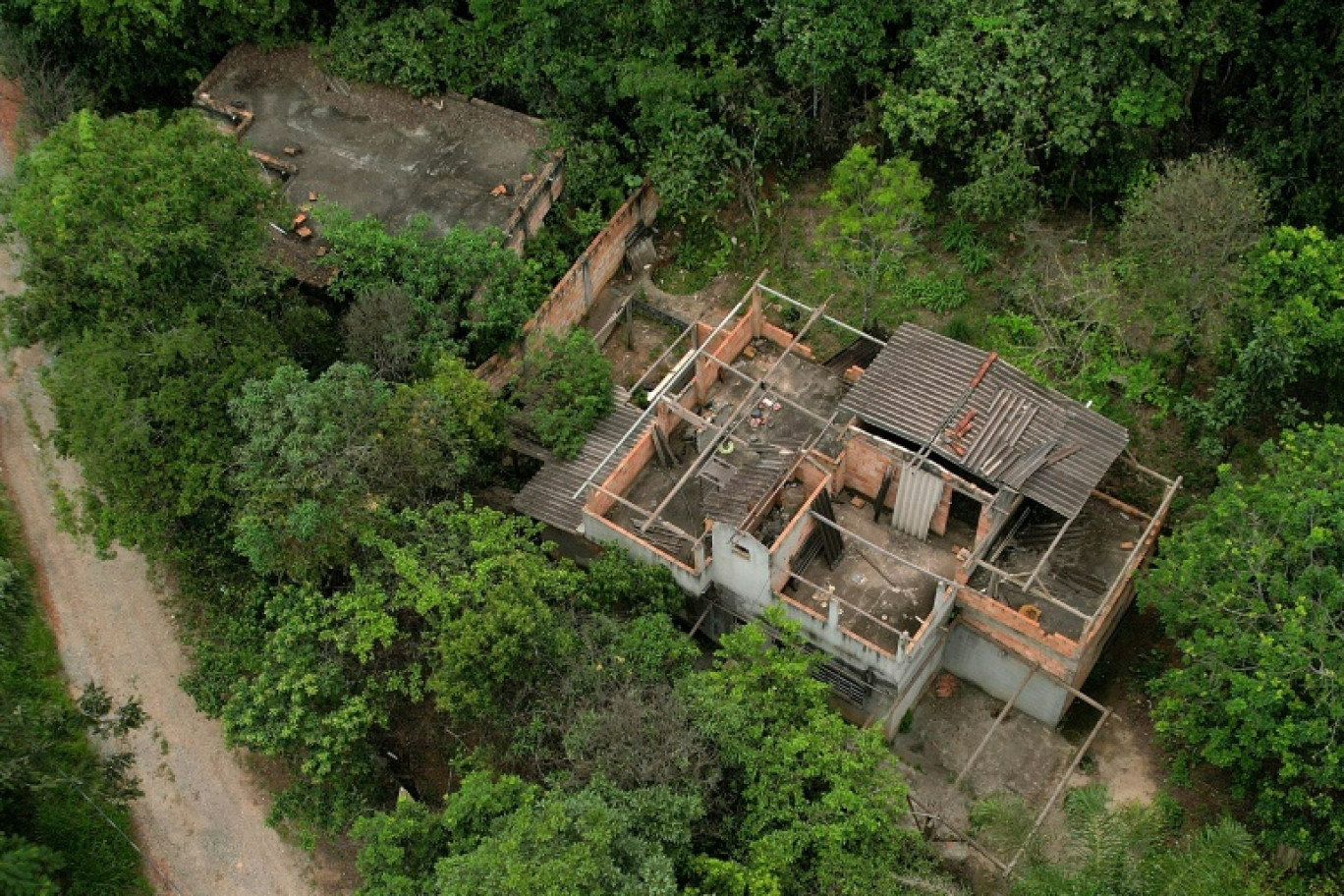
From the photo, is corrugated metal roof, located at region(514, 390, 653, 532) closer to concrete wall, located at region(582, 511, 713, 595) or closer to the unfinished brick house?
the unfinished brick house

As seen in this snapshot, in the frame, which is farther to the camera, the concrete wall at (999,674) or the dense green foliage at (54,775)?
the concrete wall at (999,674)

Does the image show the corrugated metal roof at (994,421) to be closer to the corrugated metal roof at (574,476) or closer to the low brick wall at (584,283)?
the corrugated metal roof at (574,476)

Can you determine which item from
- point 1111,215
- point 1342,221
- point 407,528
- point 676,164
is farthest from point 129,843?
point 1342,221

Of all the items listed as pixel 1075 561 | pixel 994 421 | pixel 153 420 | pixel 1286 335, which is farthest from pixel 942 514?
pixel 153 420

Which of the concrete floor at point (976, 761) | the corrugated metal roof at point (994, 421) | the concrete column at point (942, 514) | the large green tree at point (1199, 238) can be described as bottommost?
the concrete floor at point (976, 761)

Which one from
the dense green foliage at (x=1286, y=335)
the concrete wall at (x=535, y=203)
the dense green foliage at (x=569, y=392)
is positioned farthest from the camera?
the concrete wall at (x=535, y=203)

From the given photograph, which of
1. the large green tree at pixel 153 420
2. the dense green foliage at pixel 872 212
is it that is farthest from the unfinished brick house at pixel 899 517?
the large green tree at pixel 153 420

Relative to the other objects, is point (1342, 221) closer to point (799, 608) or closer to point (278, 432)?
point (799, 608)
